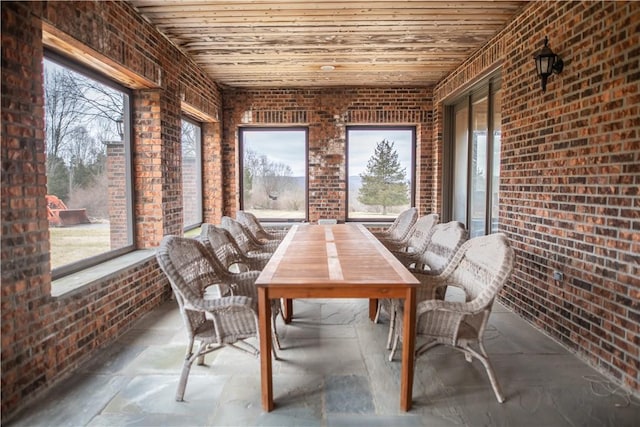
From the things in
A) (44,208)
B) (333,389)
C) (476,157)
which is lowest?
(333,389)

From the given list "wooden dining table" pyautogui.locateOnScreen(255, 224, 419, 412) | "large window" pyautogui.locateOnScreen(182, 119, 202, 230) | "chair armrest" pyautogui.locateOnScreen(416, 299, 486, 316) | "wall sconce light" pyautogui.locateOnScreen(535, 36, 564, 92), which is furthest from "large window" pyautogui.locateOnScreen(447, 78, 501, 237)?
"large window" pyautogui.locateOnScreen(182, 119, 202, 230)

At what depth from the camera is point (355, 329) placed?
3305mm

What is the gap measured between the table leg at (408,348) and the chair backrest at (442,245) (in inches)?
36.6

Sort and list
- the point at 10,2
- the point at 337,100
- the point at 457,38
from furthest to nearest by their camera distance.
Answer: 1. the point at 337,100
2. the point at 457,38
3. the point at 10,2

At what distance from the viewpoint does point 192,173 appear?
20.0ft

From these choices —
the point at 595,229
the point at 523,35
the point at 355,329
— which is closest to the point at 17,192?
the point at 355,329

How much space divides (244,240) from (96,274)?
4.66ft

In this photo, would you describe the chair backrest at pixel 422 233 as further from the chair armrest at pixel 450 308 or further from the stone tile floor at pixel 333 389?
the chair armrest at pixel 450 308

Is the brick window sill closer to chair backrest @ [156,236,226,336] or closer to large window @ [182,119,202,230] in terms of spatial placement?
chair backrest @ [156,236,226,336]

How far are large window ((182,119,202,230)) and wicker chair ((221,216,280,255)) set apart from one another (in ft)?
6.41

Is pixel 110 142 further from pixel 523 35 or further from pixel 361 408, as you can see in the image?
pixel 523 35

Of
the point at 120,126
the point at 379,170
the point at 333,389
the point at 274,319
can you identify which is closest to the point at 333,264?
the point at 274,319

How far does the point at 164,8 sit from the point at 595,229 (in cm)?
391

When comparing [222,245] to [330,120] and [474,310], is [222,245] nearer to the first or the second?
[474,310]
